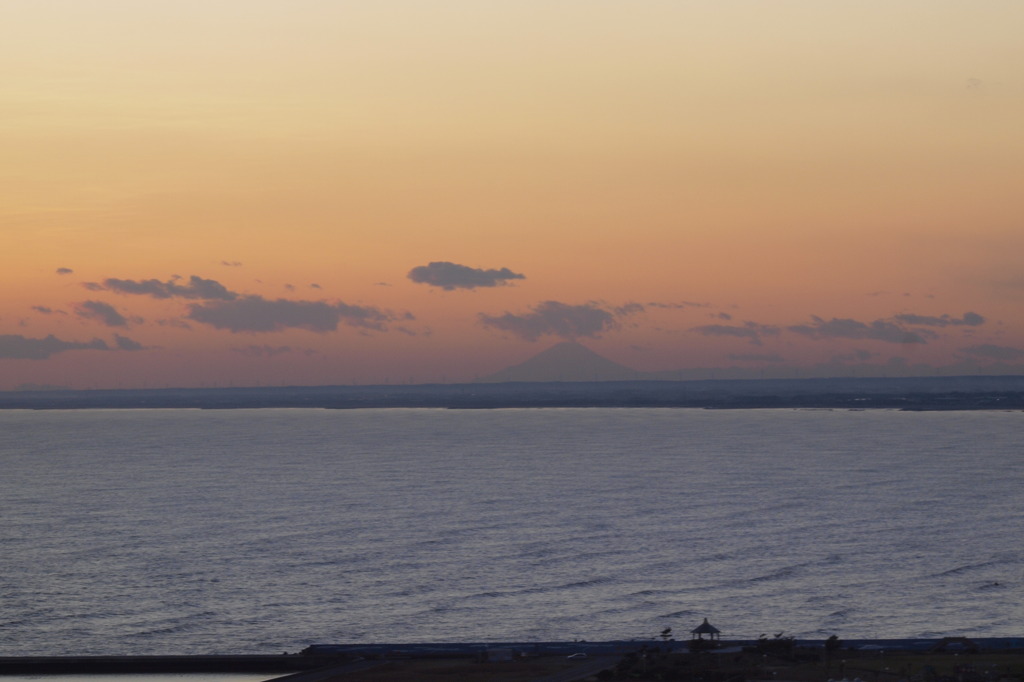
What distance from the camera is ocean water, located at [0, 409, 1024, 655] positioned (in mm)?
53094

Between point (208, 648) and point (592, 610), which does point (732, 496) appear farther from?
point (208, 648)

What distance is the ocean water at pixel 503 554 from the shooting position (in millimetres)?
53094

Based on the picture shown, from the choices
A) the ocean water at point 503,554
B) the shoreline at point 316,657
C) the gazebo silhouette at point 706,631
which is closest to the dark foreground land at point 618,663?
the shoreline at point 316,657

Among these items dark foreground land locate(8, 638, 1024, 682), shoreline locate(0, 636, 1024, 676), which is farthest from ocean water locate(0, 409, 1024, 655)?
dark foreground land locate(8, 638, 1024, 682)

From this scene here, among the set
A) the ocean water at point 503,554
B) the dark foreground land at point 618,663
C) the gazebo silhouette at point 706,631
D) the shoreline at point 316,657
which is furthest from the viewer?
the ocean water at point 503,554

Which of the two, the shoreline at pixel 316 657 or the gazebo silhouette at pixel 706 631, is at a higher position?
the gazebo silhouette at pixel 706 631

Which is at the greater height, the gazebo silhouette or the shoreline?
the gazebo silhouette

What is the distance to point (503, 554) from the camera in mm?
69250

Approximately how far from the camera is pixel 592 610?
55.1 m

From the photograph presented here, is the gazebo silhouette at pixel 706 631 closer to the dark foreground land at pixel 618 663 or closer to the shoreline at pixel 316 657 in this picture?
the shoreline at pixel 316 657

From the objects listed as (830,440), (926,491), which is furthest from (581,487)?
(830,440)

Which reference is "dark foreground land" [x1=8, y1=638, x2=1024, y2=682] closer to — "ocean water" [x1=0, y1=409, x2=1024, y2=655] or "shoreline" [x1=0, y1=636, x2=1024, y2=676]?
"shoreline" [x1=0, y1=636, x2=1024, y2=676]

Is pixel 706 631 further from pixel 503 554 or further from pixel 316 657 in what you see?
pixel 503 554

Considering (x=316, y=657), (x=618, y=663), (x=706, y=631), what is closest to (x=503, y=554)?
(x=316, y=657)
